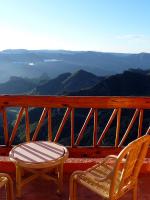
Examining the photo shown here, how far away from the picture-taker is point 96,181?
257cm

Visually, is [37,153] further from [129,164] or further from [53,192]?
[129,164]

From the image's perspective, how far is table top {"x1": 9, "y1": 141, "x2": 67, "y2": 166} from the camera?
2.93 m

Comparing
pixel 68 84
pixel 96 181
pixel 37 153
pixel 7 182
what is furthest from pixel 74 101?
pixel 68 84

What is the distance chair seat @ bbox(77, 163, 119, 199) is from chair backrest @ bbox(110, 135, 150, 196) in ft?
0.29

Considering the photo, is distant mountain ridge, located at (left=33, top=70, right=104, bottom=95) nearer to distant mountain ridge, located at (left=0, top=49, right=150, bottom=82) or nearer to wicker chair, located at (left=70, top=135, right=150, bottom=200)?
distant mountain ridge, located at (left=0, top=49, right=150, bottom=82)

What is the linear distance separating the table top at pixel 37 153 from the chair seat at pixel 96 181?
15.2 inches

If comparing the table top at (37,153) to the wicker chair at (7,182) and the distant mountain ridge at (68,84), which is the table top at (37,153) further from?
the distant mountain ridge at (68,84)

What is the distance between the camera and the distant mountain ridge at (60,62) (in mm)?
76375

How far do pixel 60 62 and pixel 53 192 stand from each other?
82030 mm

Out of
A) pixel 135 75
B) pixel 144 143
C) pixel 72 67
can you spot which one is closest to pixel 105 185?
pixel 144 143

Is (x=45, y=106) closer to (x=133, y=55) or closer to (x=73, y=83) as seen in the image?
(x=73, y=83)

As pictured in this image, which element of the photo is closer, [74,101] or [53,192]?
[53,192]

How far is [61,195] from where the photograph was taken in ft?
10.8

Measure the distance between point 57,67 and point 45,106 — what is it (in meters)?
78.1
